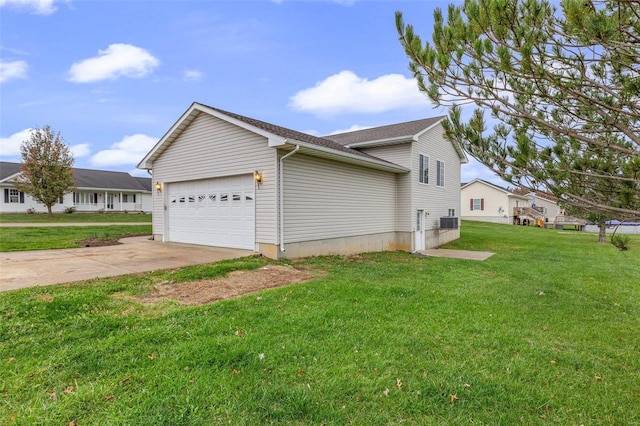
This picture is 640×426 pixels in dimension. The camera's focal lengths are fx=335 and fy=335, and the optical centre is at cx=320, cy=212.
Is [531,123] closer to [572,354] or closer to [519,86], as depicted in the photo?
[519,86]

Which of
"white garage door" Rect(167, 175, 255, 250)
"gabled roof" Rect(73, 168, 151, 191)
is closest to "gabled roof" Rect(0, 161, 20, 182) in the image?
"gabled roof" Rect(73, 168, 151, 191)

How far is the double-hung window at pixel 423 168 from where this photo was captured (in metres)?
14.3

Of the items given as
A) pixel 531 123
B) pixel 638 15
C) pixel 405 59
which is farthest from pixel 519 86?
pixel 405 59

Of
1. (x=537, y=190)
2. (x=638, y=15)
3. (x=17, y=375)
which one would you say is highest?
(x=638, y=15)

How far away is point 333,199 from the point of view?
10930 millimetres

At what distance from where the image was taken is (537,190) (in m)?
3.76

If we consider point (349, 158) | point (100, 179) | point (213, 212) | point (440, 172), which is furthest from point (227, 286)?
point (100, 179)

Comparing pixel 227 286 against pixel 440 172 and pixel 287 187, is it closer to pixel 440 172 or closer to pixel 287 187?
pixel 287 187

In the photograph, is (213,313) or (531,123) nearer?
(531,123)

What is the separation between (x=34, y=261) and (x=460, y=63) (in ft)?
31.0

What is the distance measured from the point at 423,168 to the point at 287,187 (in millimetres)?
7667

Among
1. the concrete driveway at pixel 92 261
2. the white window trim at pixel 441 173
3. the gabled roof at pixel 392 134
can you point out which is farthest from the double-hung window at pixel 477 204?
the concrete driveway at pixel 92 261

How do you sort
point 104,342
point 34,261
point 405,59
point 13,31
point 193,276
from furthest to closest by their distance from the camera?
point 13,31 → point 34,261 → point 193,276 → point 405,59 → point 104,342

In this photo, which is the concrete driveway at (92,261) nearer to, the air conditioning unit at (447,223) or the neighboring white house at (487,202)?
the air conditioning unit at (447,223)
